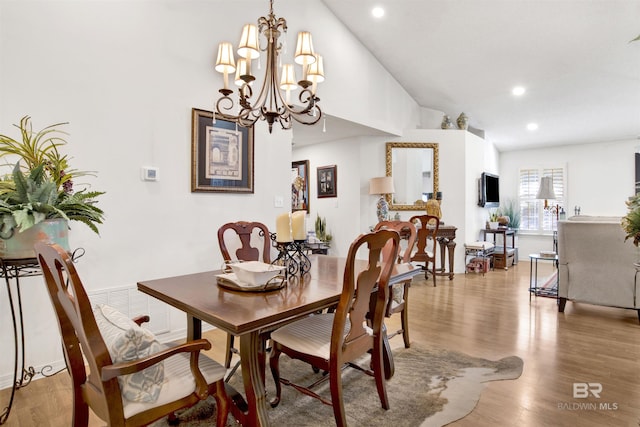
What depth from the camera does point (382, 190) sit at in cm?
521

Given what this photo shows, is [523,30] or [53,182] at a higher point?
[523,30]

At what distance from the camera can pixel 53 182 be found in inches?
65.3

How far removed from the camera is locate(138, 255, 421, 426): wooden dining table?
1.24 metres

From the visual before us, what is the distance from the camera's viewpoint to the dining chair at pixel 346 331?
144 centimetres

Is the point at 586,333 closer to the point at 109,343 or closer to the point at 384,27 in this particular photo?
the point at 109,343

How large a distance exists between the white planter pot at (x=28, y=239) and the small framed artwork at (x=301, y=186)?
465 centimetres

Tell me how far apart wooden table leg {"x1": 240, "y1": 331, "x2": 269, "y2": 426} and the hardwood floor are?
1.00 m

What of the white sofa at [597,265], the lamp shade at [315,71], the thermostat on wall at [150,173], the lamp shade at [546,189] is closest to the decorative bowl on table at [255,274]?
the lamp shade at [315,71]

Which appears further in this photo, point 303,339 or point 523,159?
point 523,159

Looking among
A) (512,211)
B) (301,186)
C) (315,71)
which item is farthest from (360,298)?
(512,211)

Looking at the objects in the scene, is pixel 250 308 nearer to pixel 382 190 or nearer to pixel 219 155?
pixel 219 155

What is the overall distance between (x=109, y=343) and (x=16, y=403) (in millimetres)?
1477

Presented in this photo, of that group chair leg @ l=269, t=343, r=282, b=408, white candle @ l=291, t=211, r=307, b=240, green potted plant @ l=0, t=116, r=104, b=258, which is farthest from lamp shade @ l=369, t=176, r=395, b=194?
green potted plant @ l=0, t=116, r=104, b=258

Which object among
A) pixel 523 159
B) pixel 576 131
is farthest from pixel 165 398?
pixel 523 159
